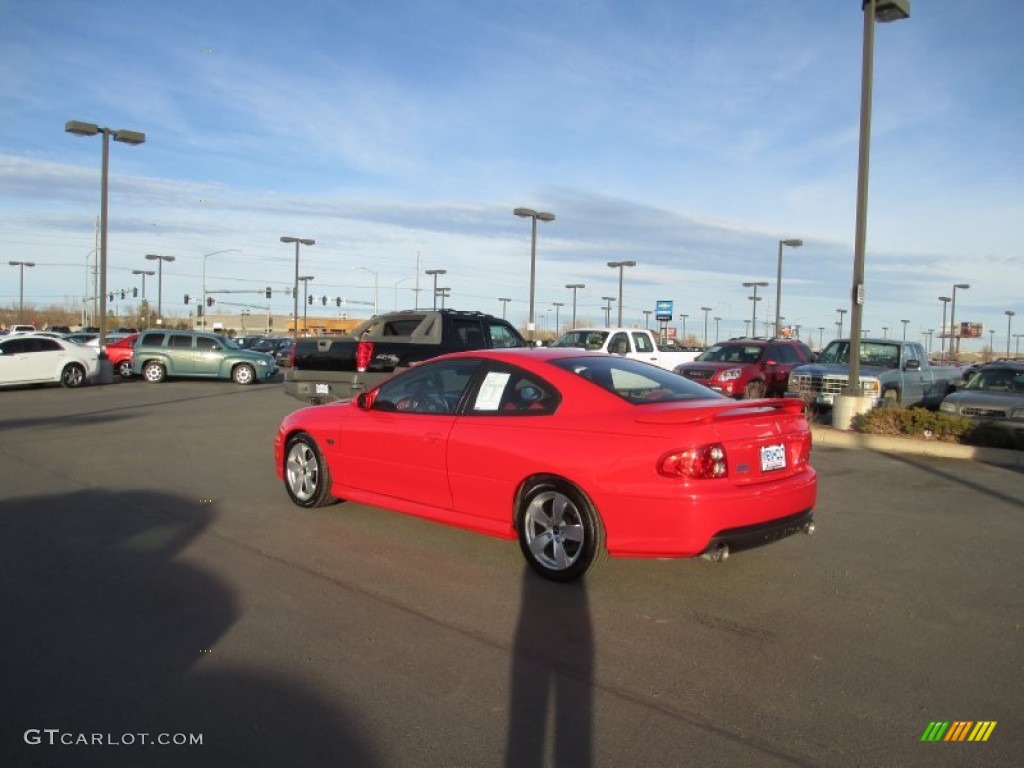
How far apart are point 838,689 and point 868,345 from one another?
14.5 m

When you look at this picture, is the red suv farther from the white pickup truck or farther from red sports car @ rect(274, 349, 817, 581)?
red sports car @ rect(274, 349, 817, 581)

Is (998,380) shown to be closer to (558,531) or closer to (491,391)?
(491,391)

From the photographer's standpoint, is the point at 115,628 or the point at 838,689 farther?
A: the point at 115,628

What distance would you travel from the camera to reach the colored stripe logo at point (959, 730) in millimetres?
3375

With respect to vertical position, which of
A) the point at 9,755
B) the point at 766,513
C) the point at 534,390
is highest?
the point at 534,390

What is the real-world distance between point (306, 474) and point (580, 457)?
10.4 ft

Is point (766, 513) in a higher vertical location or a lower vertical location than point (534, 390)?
lower

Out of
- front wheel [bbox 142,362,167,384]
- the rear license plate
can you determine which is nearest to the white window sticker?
the rear license plate

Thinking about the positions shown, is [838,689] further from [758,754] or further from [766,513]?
[766,513]

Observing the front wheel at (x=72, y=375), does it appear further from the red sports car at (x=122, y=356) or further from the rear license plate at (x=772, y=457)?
the rear license plate at (x=772, y=457)

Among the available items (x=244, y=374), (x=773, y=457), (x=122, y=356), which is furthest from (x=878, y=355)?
(x=122, y=356)

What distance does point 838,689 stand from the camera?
12.5 feet

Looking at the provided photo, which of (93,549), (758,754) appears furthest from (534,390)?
(93,549)

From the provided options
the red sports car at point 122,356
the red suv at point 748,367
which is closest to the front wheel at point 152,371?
the red sports car at point 122,356
